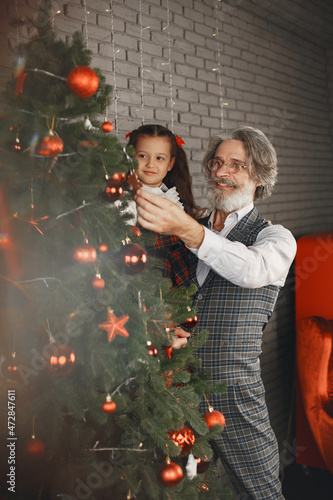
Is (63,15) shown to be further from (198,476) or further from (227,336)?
(198,476)

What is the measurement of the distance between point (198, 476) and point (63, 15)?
2.10 meters

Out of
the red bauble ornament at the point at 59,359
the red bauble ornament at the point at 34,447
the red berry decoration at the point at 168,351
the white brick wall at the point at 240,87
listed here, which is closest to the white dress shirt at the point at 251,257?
the red berry decoration at the point at 168,351

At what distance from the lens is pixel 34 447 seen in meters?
1.17

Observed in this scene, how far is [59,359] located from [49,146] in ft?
1.69

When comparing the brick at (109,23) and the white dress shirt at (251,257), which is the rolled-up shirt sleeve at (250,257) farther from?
the brick at (109,23)

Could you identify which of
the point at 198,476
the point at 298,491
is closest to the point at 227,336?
the point at 198,476

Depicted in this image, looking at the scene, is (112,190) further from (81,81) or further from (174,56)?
(174,56)

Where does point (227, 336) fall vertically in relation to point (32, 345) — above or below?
below

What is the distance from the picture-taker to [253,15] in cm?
360

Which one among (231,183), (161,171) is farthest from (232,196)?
(161,171)

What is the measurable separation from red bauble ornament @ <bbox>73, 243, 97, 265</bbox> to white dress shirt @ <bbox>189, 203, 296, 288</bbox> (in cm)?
62

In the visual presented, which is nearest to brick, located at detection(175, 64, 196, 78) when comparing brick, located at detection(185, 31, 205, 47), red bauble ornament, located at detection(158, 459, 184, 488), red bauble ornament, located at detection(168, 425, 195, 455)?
brick, located at detection(185, 31, 205, 47)

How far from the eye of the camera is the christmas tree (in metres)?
1.17

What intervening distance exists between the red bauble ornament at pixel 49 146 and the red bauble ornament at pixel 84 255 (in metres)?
0.24
